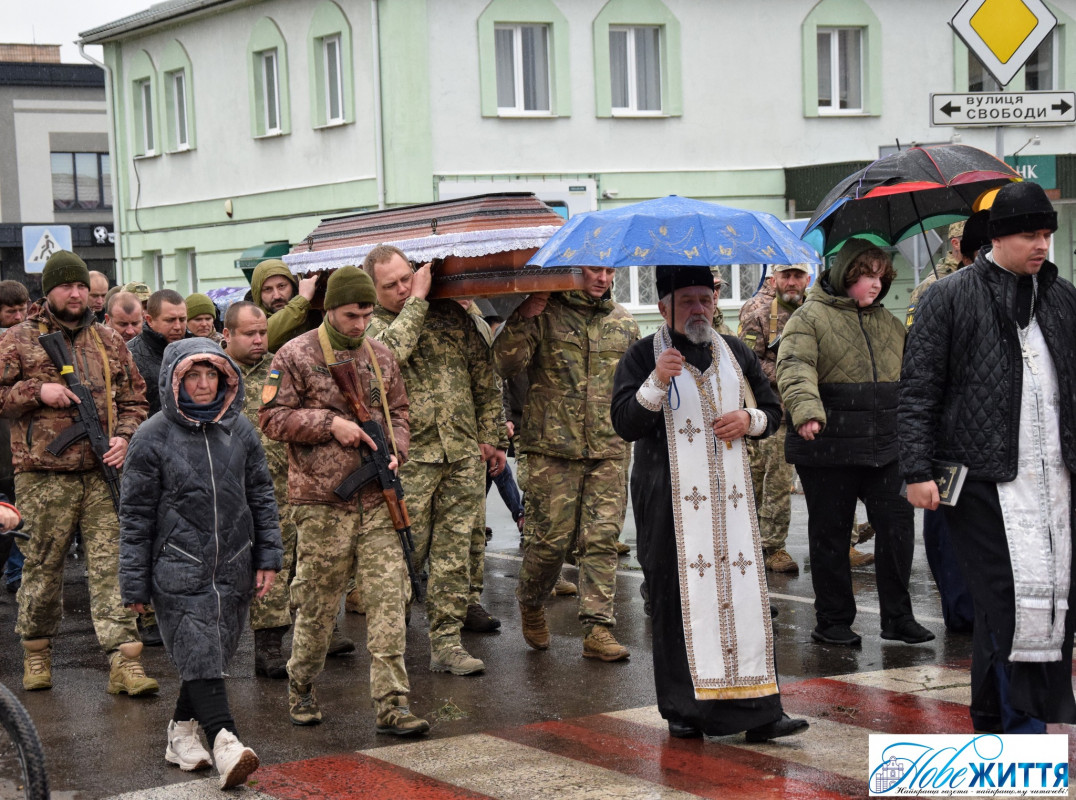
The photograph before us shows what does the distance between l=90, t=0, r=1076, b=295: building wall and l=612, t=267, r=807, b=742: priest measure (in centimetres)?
2075

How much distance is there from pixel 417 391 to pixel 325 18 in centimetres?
2107

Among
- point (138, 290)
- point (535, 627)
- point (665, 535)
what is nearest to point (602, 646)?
point (535, 627)

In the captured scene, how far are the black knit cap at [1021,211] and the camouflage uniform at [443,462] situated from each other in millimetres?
2982

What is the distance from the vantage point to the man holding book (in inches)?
233

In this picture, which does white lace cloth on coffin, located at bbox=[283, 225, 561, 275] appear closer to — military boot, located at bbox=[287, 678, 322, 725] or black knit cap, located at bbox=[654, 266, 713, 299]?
black knit cap, located at bbox=[654, 266, 713, 299]

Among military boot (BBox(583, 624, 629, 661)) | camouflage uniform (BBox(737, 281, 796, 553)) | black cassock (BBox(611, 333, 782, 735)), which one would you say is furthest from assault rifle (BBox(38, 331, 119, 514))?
camouflage uniform (BBox(737, 281, 796, 553))

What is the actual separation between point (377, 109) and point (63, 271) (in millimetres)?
19253

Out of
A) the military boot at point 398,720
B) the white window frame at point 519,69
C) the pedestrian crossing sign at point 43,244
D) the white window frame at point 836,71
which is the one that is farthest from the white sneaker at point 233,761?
the white window frame at point 836,71

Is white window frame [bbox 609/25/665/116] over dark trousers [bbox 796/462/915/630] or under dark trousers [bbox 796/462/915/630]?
over

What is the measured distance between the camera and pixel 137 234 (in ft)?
113

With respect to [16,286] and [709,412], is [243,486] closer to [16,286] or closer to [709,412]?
[709,412]

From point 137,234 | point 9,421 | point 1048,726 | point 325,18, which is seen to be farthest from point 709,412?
point 137,234

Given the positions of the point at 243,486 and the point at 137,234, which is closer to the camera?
the point at 243,486

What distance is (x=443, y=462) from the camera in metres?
7.99
